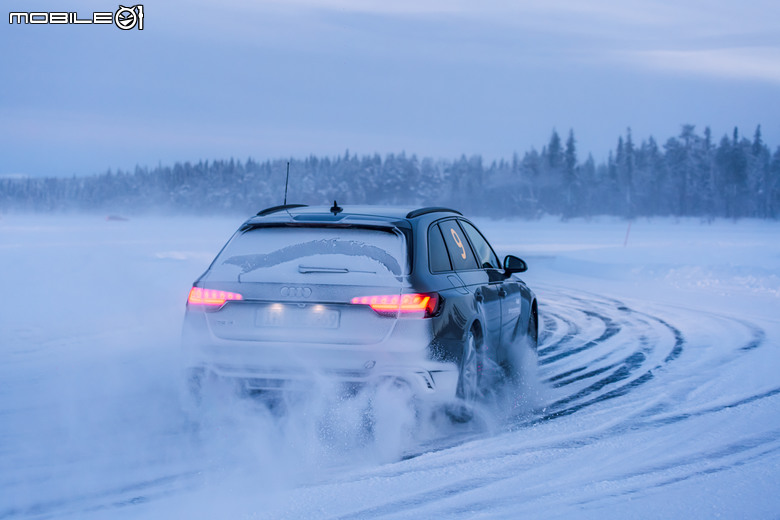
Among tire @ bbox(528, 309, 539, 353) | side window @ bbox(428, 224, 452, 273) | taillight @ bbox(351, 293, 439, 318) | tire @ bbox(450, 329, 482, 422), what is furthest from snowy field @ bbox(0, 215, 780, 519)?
side window @ bbox(428, 224, 452, 273)

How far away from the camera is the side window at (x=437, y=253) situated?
590 cm

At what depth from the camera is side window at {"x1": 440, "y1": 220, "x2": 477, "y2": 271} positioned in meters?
6.47

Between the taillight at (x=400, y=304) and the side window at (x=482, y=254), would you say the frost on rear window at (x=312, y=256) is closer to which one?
the taillight at (x=400, y=304)

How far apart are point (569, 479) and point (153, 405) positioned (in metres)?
3.54

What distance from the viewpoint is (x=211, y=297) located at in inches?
221

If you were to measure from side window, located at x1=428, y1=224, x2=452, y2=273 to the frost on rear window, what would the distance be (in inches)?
12.8

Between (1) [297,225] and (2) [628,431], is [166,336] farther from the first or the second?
(2) [628,431]

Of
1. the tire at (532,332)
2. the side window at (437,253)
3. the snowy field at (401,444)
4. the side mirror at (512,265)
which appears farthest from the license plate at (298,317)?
the tire at (532,332)

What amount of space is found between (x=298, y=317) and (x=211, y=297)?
2.14ft

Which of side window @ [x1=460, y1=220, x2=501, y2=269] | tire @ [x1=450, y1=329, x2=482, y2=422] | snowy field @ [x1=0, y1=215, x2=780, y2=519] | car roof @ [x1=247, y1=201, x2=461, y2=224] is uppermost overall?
car roof @ [x1=247, y1=201, x2=461, y2=224]

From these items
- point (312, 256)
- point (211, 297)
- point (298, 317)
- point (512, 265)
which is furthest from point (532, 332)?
point (211, 297)

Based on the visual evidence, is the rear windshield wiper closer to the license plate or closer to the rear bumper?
the license plate

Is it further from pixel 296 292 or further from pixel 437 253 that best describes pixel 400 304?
pixel 437 253

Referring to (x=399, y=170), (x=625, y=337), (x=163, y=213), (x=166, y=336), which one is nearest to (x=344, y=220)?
(x=166, y=336)
